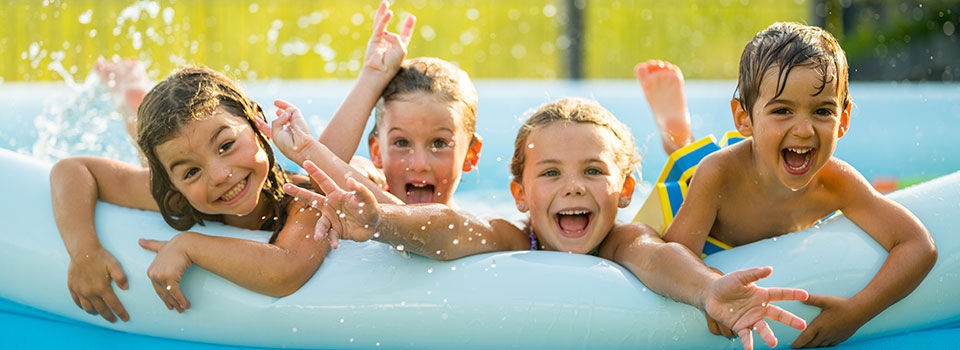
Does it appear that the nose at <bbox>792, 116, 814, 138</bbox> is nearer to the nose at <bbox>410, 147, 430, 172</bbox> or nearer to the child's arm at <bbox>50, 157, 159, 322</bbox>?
the nose at <bbox>410, 147, 430, 172</bbox>

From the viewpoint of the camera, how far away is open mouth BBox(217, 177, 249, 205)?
205 centimetres

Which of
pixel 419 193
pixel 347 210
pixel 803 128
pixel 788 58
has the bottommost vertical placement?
pixel 419 193

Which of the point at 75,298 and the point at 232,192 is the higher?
the point at 232,192

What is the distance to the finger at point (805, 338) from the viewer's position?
196 centimetres

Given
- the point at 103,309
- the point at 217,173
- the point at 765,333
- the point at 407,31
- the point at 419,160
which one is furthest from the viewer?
the point at 407,31

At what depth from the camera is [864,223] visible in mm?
2082

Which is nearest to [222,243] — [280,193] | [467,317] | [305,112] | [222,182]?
[222,182]

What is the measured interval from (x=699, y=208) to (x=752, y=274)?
1.58 ft

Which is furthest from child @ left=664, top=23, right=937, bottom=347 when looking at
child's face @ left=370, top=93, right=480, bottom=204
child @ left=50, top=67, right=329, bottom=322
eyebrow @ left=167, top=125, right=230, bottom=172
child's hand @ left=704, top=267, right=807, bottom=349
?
eyebrow @ left=167, top=125, right=230, bottom=172

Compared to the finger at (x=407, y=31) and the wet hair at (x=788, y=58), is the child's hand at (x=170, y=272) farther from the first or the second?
the wet hair at (x=788, y=58)

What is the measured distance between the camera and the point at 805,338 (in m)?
1.97

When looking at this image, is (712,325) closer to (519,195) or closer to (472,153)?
(519,195)

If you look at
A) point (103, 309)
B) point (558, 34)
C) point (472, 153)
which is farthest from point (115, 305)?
point (558, 34)

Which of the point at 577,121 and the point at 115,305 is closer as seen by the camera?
the point at 115,305
